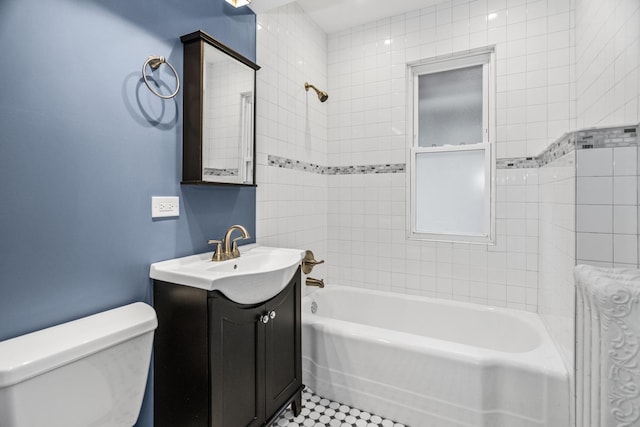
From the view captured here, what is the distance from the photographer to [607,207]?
1.29m

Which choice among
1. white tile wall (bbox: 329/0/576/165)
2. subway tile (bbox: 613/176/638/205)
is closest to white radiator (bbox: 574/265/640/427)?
subway tile (bbox: 613/176/638/205)

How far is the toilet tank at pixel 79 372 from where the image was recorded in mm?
825

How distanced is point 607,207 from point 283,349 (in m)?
1.58

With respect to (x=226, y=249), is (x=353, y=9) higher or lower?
higher

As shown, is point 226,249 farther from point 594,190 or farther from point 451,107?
point 451,107

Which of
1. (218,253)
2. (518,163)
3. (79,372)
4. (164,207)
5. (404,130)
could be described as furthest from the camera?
(404,130)

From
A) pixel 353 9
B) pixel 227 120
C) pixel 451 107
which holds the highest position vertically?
pixel 353 9

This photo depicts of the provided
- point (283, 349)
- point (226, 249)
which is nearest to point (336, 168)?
point (226, 249)

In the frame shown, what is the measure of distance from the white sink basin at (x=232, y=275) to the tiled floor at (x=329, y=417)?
0.79 meters

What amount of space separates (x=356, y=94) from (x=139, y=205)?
2.05 m

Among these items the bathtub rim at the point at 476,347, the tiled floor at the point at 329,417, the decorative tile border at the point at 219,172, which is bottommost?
the tiled floor at the point at 329,417

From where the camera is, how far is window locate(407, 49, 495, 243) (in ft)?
7.81

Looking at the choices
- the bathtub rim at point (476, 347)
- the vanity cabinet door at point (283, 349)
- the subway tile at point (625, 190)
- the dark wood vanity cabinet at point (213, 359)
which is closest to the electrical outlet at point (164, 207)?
the dark wood vanity cabinet at point (213, 359)

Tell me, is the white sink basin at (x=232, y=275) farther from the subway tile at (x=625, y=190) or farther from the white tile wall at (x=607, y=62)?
the white tile wall at (x=607, y=62)
